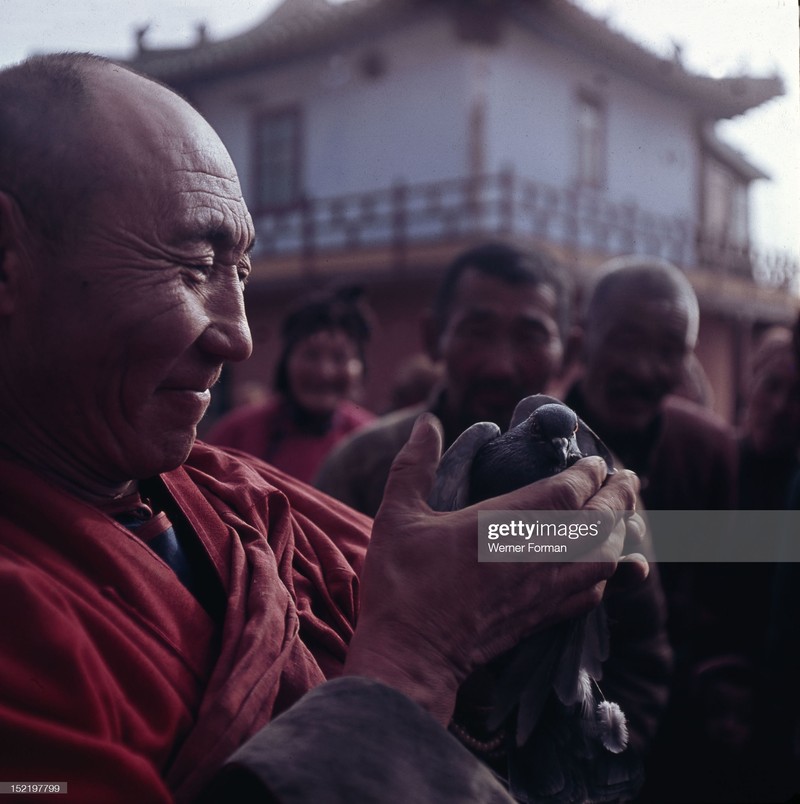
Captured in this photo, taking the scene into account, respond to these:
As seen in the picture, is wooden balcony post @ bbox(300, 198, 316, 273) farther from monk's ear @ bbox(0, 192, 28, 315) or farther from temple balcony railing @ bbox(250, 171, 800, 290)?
monk's ear @ bbox(0, 192, 28, 315)

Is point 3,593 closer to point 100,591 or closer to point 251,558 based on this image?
point 100,591

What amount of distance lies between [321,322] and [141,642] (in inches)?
119

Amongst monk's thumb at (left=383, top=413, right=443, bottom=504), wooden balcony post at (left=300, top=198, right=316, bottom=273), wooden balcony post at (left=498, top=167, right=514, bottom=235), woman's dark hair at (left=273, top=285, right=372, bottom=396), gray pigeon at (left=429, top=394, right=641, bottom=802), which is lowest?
gray pigeon at (left=429, top=394, right=641, bottom=802)

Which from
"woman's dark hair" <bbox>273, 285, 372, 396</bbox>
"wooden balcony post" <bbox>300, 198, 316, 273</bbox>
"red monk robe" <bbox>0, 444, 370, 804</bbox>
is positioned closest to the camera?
"red monk robe" <bbox>0, 444, 370, 804</bbox>

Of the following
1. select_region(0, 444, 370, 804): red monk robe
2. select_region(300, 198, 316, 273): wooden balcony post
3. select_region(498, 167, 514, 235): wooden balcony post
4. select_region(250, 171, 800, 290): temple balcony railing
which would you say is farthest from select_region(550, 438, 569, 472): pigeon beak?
select_region(498, 167, 514, 235): wooden balcony post

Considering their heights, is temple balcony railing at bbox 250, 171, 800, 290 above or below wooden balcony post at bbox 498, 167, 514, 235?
below

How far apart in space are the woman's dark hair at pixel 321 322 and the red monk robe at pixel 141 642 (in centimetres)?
267

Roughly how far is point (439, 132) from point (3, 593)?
1924mm

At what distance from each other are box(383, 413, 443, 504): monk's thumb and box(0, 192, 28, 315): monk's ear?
1.41 feet

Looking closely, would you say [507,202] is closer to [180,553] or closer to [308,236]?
[308,236]

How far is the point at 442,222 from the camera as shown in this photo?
4.61m

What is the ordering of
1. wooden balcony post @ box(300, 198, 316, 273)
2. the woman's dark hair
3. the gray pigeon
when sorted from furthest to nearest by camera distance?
the woman's dark hair, wooden balcony post @ box(300, 198, 316, 273), the gray pigeon

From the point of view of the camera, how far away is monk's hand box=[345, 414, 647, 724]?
920 millimetres

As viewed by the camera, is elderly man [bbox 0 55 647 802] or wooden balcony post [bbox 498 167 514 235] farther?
wooden balcony post [bbox 498 167 514 235]
